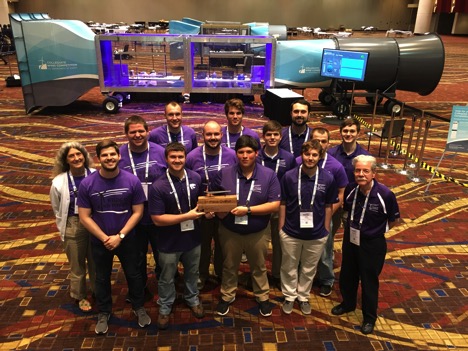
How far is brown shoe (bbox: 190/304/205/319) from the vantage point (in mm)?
3398

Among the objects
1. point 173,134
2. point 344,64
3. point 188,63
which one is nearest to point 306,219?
point 173,134

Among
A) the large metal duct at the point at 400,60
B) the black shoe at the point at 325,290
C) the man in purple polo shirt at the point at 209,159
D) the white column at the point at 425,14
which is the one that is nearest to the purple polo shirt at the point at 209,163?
the man in purple polo shirt at the point at 209,159

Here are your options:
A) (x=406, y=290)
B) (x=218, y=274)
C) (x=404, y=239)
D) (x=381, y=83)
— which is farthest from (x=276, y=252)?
(x=381, y=83)

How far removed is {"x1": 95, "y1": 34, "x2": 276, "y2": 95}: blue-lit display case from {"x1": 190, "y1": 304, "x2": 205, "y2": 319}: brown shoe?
756cm

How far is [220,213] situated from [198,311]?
930mm

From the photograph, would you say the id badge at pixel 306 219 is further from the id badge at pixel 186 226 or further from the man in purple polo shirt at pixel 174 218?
the id badge at pixel 186 226

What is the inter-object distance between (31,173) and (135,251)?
13.4ft

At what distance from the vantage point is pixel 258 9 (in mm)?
34781

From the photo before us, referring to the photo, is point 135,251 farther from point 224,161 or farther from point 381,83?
point 381,83

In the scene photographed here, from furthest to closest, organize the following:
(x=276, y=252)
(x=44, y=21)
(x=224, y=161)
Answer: (x=44, y=21)
(x=276, y=252)
(x=224, y=161)

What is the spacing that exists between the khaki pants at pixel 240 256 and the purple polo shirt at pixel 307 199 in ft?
0.83

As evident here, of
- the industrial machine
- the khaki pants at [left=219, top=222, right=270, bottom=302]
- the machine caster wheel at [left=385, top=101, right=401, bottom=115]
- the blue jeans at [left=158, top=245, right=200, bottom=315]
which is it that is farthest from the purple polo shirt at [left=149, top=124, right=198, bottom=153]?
the machine caster wheel at [left=385, top=101, right=401, bottom=115]

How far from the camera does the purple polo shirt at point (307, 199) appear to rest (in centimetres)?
312

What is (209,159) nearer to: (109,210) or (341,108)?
(109,210)
